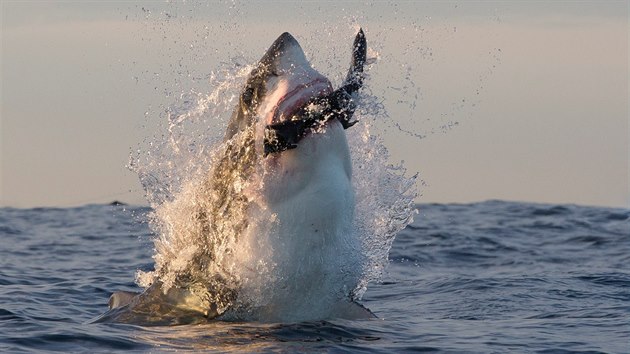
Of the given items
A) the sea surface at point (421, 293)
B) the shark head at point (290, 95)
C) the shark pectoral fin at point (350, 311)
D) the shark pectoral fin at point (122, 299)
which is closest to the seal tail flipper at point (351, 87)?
the shark head at point (290, 95)

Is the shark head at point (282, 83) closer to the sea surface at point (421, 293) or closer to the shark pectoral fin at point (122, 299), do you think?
the sea surface at point (421, 293)

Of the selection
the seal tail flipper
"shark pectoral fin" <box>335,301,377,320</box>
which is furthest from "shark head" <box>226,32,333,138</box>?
"shark pectoral fin" <box>335,301,377,320</box>

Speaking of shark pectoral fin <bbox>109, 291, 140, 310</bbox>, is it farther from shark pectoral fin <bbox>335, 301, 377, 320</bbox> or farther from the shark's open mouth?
the shark's open mouth

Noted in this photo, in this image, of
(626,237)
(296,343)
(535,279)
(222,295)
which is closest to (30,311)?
(222,295)

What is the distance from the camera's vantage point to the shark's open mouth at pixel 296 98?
9.25 meters

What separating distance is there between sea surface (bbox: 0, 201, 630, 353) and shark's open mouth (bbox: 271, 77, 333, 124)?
6.34 feet

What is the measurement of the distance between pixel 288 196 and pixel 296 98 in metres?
0.84

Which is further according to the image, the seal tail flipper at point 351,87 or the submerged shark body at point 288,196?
the seal tail flipper at point 351,87

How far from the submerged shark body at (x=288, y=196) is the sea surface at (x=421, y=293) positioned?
25cm

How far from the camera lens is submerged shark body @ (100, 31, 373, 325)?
926 centimetres

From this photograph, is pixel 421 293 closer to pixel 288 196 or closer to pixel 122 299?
pixel 122 299

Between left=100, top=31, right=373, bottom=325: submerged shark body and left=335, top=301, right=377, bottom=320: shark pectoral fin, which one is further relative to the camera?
left=335, top=301, right=377, bottom=320: shark pectoral fin

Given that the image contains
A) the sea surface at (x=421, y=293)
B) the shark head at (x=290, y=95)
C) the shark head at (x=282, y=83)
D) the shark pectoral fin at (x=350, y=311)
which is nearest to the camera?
the shark head at (x=290, y=95)

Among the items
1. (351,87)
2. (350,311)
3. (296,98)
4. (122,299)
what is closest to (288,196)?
(296,98)
